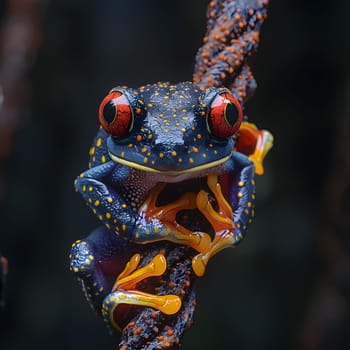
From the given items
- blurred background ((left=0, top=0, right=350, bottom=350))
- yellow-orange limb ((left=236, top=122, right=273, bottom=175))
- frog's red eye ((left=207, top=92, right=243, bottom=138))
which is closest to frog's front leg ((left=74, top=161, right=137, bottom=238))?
frog's red eye ((left=207, top=92, right=243, bottom=138))

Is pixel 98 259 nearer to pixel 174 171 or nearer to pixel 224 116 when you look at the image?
pixel 174 171

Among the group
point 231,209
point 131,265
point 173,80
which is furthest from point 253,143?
point 173,80

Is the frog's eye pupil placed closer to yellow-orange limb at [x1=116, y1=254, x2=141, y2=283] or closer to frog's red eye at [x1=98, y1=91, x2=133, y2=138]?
frog's red eye at [x1=98, y1=91, x2=133, y2=138]

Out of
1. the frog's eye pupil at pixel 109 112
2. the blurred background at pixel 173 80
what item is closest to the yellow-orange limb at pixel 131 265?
the frog's eye pupil at pixel 109 112
